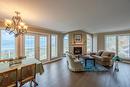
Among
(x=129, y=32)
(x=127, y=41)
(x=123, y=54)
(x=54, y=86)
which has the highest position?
(x=129, y=32)

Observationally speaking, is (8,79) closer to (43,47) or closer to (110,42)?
(43,47)

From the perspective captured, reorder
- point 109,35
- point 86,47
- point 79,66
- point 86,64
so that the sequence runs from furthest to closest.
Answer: point 86,47 < point 109,35 < point 86,64 < point 79,66

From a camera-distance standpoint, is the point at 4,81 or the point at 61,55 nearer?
the point at 4,81

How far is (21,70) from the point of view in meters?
2.60

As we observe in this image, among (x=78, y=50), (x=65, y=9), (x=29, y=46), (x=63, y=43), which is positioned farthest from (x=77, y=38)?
(x=65, y=9)

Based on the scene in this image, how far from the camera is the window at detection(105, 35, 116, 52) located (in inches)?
375

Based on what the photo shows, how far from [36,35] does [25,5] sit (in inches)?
163

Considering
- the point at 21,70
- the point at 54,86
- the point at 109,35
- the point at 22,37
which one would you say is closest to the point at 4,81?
the point at 21,70

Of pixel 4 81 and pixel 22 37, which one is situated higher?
pixel 22 37

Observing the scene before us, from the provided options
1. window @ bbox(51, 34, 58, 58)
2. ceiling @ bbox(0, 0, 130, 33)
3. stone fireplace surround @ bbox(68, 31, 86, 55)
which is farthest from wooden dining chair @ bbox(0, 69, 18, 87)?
stone fireplace surround @ bbox(68, 31, 86, 55)

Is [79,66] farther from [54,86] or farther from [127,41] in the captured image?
[127,41]

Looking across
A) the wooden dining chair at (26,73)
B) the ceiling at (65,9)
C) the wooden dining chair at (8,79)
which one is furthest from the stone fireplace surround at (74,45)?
the wooden dining chair at (8,79)

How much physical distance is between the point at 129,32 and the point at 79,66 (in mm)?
5044

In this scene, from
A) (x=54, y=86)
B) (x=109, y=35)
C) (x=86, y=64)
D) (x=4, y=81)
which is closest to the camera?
(x=4, y=81)
